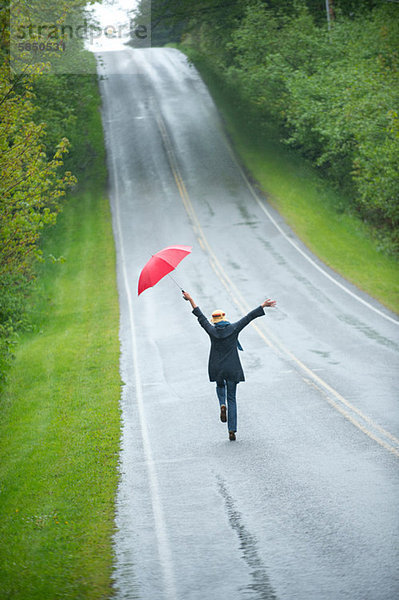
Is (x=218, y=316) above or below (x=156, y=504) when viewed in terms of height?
above

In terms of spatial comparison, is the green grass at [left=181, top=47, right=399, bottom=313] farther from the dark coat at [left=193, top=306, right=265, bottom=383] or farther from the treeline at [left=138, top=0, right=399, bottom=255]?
the dark coat at [left=193, top=306, right=265, bottom=383]

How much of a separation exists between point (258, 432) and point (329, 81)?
94.4ft

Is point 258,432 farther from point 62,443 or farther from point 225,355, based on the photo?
point 62,443

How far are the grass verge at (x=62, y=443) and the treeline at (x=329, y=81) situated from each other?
12.1 metres

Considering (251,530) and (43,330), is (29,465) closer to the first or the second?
(251,530)

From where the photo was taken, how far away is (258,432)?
11836 mm

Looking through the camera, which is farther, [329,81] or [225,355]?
[329,81]

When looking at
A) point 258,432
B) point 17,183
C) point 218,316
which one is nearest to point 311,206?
point 17,183

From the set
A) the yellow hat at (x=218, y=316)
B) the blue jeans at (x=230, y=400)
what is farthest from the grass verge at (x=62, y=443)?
the yellow hat at (x=218, y=316)

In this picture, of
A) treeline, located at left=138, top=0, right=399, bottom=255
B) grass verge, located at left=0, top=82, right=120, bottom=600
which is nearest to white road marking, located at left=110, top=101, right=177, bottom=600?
grass verge, located at left=0, top=82, right=120, bottom=600

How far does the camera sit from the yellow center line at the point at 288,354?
36.2 feet

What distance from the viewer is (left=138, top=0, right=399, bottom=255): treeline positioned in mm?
29656

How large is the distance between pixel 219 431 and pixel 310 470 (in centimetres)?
279

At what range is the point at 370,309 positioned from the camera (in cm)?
2236
